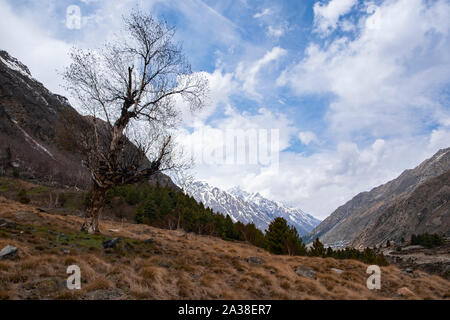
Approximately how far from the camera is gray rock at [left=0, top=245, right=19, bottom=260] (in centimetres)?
801

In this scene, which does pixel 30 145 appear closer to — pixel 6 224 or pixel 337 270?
pixel 6 224

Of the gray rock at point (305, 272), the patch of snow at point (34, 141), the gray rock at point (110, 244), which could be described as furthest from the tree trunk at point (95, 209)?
the patch of snow at point (34, 141)

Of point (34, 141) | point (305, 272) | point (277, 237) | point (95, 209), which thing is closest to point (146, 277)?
point (305, 272)

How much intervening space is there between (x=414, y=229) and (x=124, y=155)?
23574 centimetres

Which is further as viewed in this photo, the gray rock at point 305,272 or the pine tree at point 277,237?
the pine tree at point 277,237

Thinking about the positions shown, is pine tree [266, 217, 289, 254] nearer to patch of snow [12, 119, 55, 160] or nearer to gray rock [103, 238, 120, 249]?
gray rock [103, 238, 120, 249]

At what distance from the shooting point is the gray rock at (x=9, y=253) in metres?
8.01

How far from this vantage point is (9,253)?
8156 millimetres

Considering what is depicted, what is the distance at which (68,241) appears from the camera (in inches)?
471

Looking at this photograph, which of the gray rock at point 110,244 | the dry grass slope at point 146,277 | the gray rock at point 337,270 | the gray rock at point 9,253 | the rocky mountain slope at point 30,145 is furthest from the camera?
the rocky mountain slope at point 30,145

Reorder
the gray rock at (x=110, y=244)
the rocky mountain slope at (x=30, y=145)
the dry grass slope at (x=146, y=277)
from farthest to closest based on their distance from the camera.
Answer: the rocky mountain slope at (x=30, y=145) → the gray rock at (x=110, y=244) → the dry grass slope at (x=146, y=277)

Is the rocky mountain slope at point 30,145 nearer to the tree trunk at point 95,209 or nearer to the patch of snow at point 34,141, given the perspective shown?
the patch of snow at point 34,141

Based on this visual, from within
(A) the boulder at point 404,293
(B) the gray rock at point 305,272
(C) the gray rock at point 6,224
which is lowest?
(A) the boulder at point 404,293
